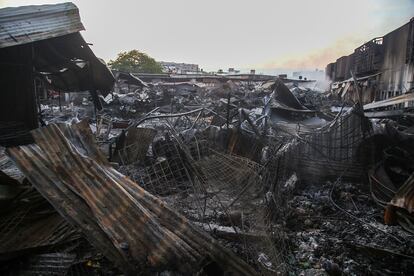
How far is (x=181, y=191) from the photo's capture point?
154 inches

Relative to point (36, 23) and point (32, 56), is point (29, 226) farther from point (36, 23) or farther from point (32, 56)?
point (32, 56)

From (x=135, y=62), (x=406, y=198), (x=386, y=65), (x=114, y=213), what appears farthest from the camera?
(x=135, y=62)

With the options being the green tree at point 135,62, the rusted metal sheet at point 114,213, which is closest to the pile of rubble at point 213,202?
the rusted metal sheet at point 114,213

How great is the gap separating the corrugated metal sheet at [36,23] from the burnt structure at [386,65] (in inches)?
385

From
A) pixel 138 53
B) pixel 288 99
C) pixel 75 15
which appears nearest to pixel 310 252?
pixel 75 15

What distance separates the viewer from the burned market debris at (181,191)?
2.45m

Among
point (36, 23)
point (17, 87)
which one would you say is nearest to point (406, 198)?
point (36, 23)

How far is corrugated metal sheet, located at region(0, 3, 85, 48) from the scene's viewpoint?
3.86 metres

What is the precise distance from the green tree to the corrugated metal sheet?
2541cm

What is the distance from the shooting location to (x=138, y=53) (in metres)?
32.2

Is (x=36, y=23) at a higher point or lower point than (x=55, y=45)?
higher

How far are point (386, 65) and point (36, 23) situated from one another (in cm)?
1726

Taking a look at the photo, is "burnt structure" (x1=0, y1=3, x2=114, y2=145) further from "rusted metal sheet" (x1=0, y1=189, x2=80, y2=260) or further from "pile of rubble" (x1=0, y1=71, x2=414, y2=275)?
"rusted metal sheet" (x1=0, y1=189, x2=80, y2=260)

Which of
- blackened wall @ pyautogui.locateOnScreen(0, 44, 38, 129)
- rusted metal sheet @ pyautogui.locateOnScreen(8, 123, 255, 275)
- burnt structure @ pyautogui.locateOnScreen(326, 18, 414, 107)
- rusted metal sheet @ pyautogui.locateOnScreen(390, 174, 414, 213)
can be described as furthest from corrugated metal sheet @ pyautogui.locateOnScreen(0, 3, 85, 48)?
burnt structure @ pyautogui.locateOnScreen(326, 18, 414, 107)
